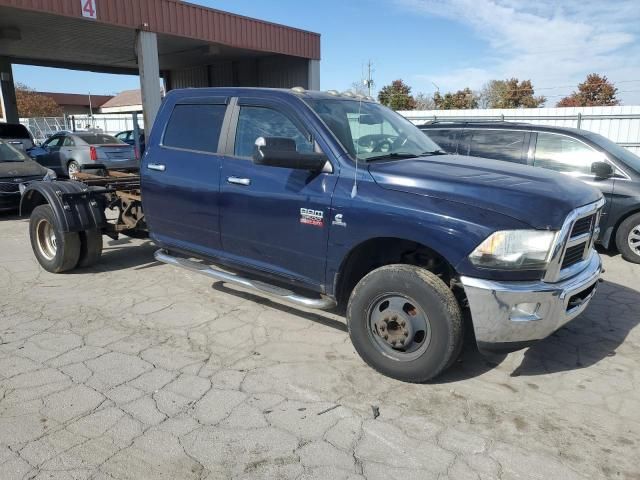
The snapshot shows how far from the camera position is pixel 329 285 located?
3.84m

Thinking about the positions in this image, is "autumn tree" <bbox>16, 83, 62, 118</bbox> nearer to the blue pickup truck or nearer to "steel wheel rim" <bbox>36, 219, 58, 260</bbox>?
"steel wheel rim" <bbox>36, 219, 58, 260</bbox>

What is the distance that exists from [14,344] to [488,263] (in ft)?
12.1

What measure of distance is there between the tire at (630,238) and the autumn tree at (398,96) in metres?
31.9

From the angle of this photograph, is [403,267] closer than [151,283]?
Yes

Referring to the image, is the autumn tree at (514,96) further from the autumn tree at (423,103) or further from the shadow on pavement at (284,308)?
the shadow on pavement at (284,308)

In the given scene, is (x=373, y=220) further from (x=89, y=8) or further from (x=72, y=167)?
(x=72, y=167)

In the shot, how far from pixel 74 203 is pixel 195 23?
1246 cm

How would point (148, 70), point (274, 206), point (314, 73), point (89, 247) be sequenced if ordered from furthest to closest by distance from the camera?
point (314, 73)
point (148, 70)
point (89, 247)
point (274, 206)

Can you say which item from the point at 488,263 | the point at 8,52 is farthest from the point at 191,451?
the point at 8,52

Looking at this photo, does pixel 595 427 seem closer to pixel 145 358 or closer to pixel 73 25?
pixel 145 358

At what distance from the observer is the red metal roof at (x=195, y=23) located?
13156 millimetres

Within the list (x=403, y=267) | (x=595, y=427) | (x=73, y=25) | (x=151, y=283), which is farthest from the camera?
(x=73, y=25)

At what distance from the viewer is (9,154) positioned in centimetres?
1008

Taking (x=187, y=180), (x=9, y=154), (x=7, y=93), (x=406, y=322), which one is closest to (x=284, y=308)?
(x=187, y=180)
